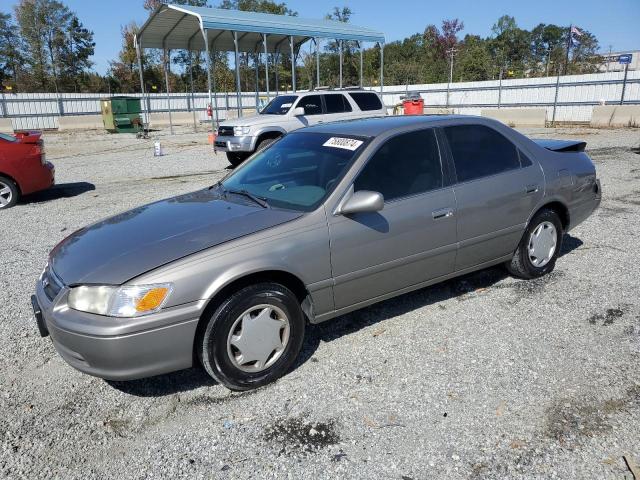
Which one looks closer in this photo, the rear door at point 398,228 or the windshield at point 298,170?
the rear door at point 398,228

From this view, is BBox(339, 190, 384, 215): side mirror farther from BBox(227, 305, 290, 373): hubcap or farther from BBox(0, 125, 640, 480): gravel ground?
BBox(0, 125, 640, 480): gravel ground

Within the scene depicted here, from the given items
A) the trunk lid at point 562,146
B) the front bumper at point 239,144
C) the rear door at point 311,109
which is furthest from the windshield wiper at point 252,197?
the rear door at point 311,109

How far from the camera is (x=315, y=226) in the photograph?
10.7ft

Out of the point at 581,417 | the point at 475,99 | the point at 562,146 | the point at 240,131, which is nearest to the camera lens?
the point at 581,417

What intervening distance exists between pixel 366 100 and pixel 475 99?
69.0 ft

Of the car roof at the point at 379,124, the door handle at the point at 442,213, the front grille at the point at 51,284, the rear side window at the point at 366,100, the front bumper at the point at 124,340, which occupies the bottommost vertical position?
the front bumper at the point at 124,340

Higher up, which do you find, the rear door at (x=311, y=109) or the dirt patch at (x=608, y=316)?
the rear door at (x=311, y=109)

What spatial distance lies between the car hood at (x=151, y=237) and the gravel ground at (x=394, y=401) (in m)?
0.83

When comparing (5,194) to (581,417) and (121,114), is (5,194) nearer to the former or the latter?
(581,417)

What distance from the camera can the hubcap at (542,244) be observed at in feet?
15.2

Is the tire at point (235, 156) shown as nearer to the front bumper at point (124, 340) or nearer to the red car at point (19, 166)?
the red car at point (19, 166)

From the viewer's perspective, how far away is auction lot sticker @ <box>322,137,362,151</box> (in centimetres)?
372

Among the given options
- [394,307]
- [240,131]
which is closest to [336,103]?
[240,131]

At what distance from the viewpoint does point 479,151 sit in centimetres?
423
